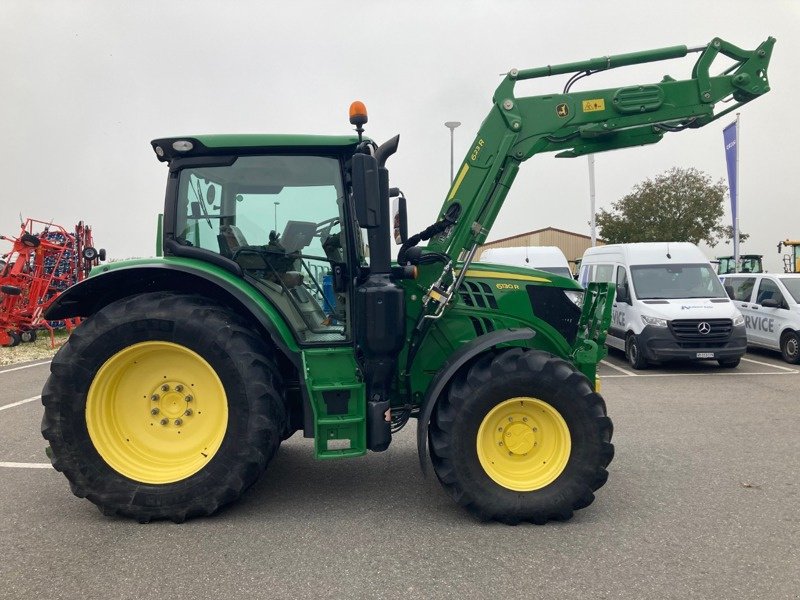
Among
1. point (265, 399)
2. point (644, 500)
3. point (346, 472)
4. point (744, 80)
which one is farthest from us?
point (346, 472)

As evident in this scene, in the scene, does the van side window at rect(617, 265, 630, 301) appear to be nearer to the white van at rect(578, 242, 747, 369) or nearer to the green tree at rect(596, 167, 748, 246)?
the white van at rect(578, 242, 747, 369)

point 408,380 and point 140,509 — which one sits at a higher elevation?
point 408,380

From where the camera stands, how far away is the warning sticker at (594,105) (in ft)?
13.3

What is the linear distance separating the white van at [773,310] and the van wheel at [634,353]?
2.58 meters

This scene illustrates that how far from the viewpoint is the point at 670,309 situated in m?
9.20

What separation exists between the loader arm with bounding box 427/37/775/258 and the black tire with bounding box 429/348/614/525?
37.3 inches

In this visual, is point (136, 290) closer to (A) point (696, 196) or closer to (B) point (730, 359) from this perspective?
(B) point (730, 359)

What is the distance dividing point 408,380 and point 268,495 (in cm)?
127

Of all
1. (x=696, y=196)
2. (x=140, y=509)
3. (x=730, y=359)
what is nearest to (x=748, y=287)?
(x=730, y=359)

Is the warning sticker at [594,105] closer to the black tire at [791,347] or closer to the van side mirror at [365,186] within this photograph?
the van side mirror at [365,186]


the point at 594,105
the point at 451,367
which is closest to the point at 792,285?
the point at 594,105

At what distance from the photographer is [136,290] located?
12.6 feet

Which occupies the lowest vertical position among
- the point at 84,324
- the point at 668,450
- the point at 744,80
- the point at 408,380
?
the point at 668,450

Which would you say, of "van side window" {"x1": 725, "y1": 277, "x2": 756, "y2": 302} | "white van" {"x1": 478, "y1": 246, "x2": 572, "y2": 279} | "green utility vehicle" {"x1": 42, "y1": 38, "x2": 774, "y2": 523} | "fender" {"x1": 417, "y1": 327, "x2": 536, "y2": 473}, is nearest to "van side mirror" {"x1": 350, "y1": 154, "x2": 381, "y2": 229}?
"green utility vehicle" {"x1": 42, "y1": 38, "x2": 774, "y2": 523}
